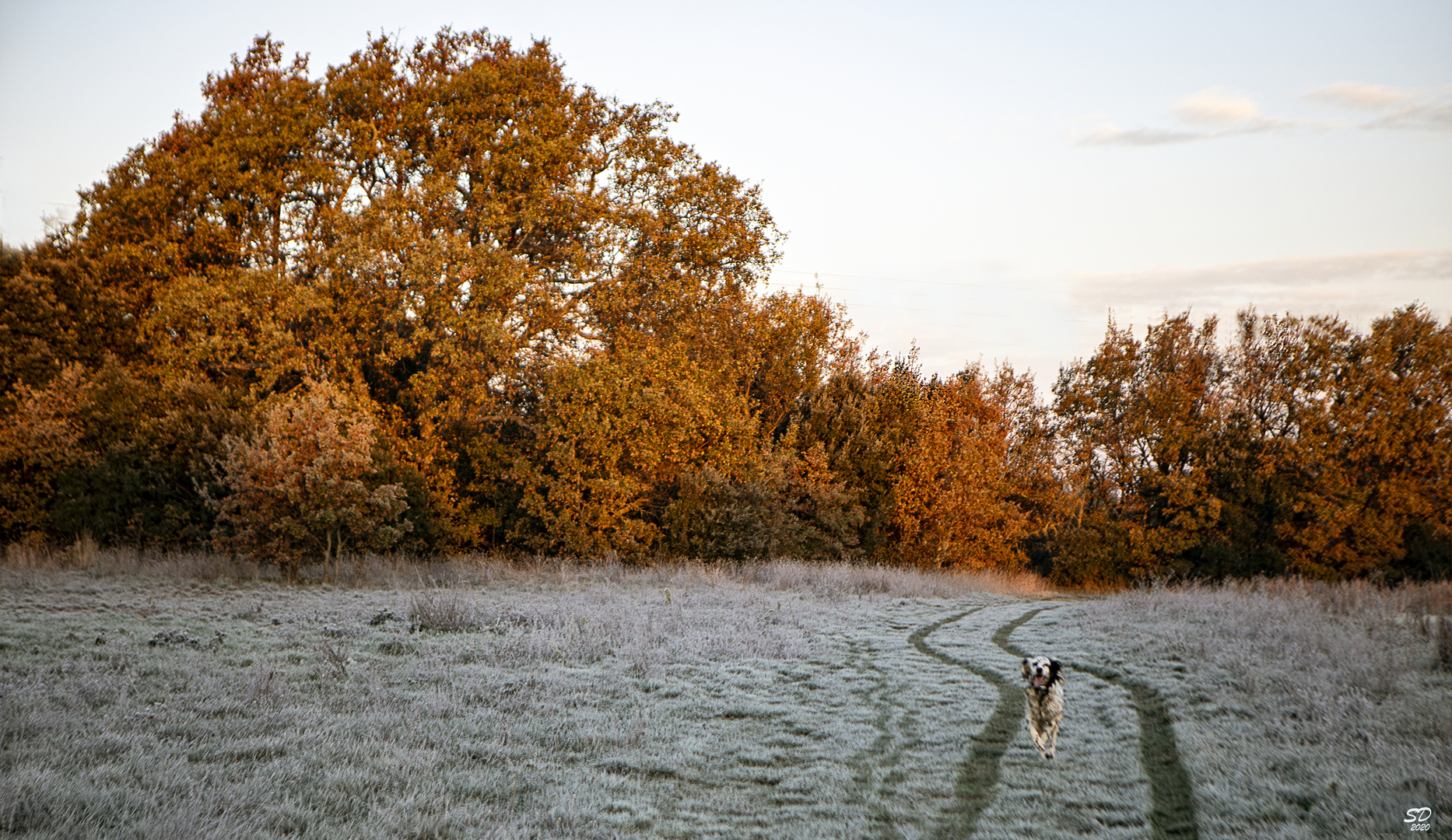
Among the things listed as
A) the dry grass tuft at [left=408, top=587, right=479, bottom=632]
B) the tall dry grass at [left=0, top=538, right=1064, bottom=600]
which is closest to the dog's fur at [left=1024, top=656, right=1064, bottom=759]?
the dry grass tuft at [left=408, top=587, right=479, bottom=632]

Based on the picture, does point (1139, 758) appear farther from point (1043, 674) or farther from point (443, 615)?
point (443, 615)

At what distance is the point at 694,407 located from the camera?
24156mm

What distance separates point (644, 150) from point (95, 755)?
23.0 metres

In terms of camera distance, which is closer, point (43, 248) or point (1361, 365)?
point (43, 248)

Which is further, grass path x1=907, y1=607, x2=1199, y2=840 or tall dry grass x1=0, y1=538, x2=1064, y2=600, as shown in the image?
tall dry grass x1=0, y1=538, x2=1064, y2=600

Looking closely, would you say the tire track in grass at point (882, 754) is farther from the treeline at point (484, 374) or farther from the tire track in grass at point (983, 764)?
the treeline at point (484, 374)

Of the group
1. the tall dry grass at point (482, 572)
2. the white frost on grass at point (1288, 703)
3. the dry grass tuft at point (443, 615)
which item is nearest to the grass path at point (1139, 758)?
the white frost on grass at point (1288, 703)

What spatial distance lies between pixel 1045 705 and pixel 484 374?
64.2ft

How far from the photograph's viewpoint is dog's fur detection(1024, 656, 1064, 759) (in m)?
6.59

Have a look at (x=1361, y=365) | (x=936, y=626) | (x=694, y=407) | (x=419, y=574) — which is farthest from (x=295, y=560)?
(x=1361, y=365)

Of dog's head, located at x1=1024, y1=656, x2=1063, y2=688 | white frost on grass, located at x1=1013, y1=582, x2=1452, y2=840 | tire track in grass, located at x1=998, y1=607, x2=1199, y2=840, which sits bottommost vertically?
tire track in grass, located at x1=998, y1=607, x2=1199, y2=840

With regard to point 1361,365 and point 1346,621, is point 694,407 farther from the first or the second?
point 1361,365

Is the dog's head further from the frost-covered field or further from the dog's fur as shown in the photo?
the frost-covered field

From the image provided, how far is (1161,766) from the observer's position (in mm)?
6465
